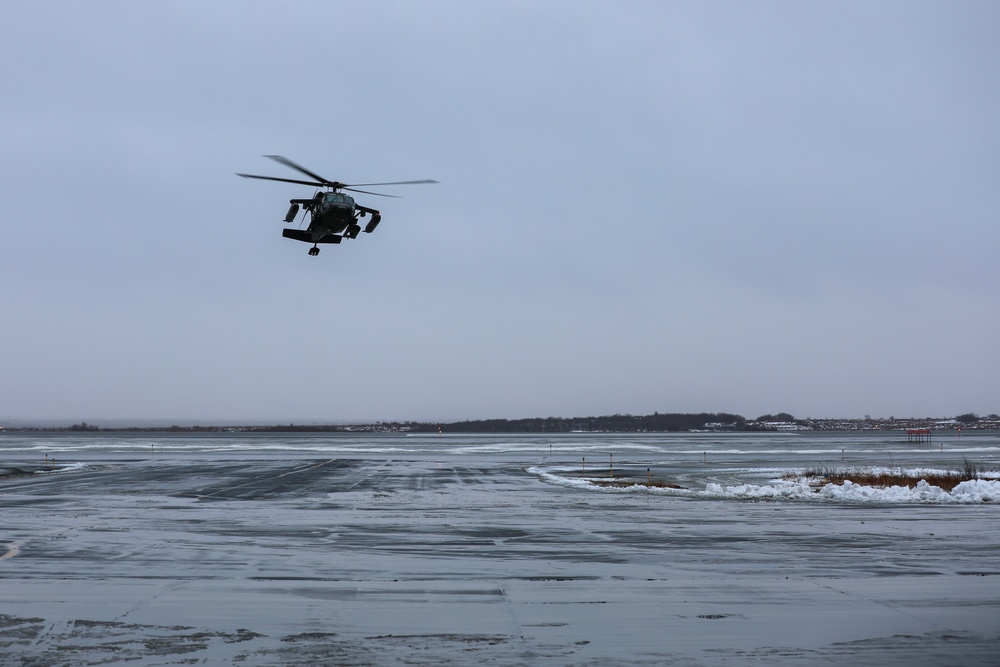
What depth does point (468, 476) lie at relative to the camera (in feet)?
141

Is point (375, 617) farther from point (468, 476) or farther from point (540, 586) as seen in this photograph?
point (468, 476)

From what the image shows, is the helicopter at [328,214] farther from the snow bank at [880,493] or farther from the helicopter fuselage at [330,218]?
the snow bank at [880,493]

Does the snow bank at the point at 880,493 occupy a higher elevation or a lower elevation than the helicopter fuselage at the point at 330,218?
lower

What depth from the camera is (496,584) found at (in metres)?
13.3

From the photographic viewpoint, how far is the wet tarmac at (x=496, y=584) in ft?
30.7

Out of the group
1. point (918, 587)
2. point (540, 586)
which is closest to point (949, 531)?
point (918, 587)

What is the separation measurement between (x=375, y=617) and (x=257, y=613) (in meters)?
1.49

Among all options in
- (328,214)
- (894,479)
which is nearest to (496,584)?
(328,214)

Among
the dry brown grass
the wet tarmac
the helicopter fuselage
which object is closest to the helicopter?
the helicopter fuselage

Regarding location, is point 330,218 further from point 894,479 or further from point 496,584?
point 894,479

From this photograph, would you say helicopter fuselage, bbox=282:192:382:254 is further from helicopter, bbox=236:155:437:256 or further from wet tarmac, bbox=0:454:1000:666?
wet tarmac, bbox=0:454:1000:666

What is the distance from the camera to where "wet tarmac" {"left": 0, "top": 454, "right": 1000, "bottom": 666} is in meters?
9.35

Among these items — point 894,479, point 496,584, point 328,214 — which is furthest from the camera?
point 894,479

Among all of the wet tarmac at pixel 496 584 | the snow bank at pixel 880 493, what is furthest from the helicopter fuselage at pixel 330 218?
the snow bank at pixel 880 493
